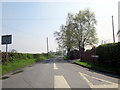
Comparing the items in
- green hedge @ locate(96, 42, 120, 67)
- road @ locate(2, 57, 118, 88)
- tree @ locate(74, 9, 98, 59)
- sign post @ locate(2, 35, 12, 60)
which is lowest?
road @ locate(2, 57, 118, 88)

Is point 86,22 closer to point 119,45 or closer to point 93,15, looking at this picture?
point 93,15

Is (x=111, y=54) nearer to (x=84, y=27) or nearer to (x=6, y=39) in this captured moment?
(x=6, y=39)

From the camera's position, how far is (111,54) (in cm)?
1570

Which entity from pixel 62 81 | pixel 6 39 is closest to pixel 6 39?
pixel 6 39

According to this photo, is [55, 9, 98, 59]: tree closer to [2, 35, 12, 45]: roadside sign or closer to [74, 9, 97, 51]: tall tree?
[74, 9, 97, 51]: tall tree

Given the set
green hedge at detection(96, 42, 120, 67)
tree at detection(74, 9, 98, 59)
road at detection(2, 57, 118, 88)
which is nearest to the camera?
road at detection(2, 57, 118, 88)

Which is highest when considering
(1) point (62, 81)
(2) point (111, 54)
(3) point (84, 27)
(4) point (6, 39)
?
(3) point (84, 27)

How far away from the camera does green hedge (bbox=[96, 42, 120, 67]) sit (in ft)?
47.0

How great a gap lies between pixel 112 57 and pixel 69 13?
95.0 ft

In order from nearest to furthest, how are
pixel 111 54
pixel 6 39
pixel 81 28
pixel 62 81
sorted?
pixel 62 81 → pixel 111 54 → pixel 6 39 → pixel 81 28

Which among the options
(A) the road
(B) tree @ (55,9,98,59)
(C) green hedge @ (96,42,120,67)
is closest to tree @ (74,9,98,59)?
(B) tree @ (55,9,98,59)

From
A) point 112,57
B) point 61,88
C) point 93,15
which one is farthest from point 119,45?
point 93,15

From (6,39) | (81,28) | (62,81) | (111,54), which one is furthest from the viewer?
(81,28)

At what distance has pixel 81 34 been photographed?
4003 centimetres
